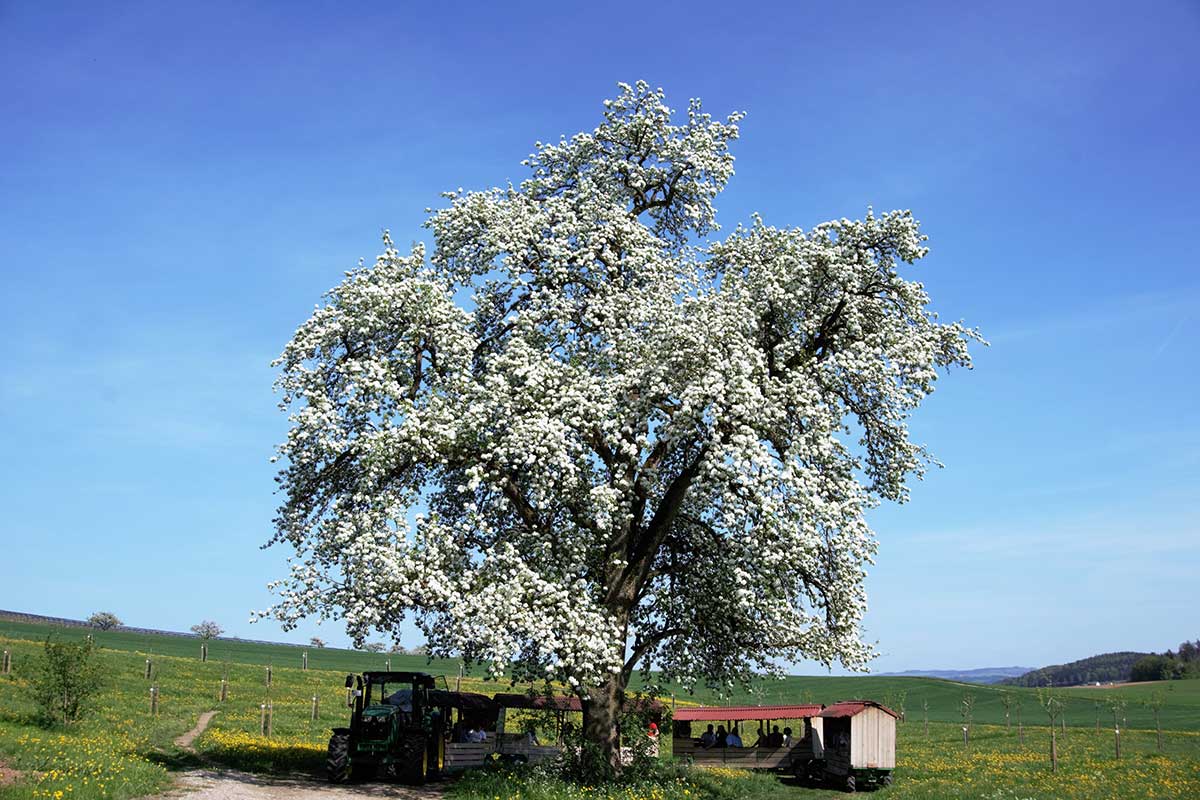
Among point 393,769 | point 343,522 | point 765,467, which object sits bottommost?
point 393,769

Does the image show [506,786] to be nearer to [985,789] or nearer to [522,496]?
[522,496]

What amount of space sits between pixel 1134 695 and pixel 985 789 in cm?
10902

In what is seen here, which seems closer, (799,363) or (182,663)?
(799,363)

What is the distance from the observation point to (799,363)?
28.4 m

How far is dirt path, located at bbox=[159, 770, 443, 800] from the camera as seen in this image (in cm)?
2272

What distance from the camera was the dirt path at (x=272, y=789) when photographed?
22.7 meters

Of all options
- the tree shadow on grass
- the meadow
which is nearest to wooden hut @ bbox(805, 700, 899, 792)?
the meadow

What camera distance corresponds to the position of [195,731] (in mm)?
41250

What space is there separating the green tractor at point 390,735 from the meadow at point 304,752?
266 cm

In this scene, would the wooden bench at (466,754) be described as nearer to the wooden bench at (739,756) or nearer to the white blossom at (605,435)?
the white blossom at (605,435)

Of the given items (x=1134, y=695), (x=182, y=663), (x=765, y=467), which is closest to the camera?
(x=765, y=467)

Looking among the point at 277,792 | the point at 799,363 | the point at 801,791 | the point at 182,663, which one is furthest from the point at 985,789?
the point at 182,663

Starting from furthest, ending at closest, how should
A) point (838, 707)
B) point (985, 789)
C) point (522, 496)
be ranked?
1. point (838, 707)
2. point (985, 789)
3. point (522, 496)

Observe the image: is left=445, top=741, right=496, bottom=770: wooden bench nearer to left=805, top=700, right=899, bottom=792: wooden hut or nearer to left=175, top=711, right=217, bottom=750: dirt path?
left=175, top=711, right=217, bottom=750: dirt path
